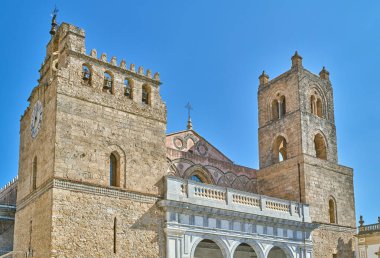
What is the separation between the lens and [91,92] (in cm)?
1933

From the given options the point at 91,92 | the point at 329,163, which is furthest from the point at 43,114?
the point at 329,163

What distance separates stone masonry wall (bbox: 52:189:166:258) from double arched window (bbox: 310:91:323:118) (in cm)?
1203

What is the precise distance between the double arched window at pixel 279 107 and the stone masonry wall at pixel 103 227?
1101 centimetres

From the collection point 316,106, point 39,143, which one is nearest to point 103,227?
point 39,143

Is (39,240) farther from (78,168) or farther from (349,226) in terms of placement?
(349,226)

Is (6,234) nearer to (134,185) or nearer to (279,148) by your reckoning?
(134,185)

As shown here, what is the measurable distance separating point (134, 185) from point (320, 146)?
12.3 meters

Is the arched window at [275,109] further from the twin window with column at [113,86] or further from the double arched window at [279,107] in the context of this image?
the twin window with column at [113,86]

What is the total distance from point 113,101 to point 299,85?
11214 millimetres

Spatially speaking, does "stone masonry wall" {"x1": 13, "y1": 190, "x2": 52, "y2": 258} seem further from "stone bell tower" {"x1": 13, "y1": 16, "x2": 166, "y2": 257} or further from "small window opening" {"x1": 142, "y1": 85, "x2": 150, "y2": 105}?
"small window opening" {"x1": 142, "y1": 85, "x2": 150, "y2": 105}

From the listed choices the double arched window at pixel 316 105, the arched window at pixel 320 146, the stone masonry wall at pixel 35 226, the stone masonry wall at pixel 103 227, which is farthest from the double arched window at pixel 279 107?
the stone masonry wall at pixel 35 226

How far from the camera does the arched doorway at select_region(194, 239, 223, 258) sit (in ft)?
78.2

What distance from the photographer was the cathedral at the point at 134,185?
1795cm

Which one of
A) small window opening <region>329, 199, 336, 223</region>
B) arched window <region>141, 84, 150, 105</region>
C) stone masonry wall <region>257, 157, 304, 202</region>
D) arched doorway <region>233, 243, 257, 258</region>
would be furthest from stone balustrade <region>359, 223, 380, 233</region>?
arched window <region>141, 84, 150, 105</region>
